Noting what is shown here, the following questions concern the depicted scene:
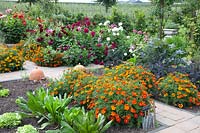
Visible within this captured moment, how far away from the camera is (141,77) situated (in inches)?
189

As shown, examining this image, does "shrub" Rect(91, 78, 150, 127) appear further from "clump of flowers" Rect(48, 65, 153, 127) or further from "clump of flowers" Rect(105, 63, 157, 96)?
"clump of flowers" Rect(105, 63, 157, 96)

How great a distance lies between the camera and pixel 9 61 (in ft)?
21.7

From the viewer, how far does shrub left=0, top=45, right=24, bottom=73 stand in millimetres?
6609

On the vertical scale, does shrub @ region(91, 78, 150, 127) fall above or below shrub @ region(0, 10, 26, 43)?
below

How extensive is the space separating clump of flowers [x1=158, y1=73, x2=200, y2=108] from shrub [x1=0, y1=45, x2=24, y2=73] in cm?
346

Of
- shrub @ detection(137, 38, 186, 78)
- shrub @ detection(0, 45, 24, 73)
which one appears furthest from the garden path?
shrub @ detection(0, 45, 24, 73)

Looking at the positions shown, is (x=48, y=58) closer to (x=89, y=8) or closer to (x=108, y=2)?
(x=108, y=2)

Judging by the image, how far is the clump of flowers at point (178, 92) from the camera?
14.9 feet

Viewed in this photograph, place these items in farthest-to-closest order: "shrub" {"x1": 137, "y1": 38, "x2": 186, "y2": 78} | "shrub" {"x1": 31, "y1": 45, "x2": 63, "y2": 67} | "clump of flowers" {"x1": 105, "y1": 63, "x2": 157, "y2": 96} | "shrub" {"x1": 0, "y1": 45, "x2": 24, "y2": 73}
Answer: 1. "shrub" {"x1": 31, "y1": 45, "x2": 63, "y2": 67}
2. "shrub" {"x1": 0, "y1": 45, "x2": 24, "y2": 73}
3. "shrub" {"x1": 137, "y1": 38, "x2": 186, "y2": 78}
4. "clump of flowers" {"x1": 105, "y1": 63, "x2": 157, "y2": 96}

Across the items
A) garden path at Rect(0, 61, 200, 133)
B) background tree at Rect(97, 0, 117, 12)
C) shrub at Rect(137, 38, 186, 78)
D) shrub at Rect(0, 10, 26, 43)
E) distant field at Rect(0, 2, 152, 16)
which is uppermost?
background tree at Rect(97, 0, 117, 12)

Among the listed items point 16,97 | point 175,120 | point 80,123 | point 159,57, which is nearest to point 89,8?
point 159,57

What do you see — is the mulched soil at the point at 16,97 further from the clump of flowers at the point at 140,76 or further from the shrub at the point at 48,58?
the shrub at the point at 48,58

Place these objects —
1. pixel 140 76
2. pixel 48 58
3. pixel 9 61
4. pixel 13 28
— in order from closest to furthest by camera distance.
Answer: pixel 140 76
pixel 9 61
pixel 48 58
pixel 13 28

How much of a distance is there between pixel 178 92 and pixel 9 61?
12.7 feet
